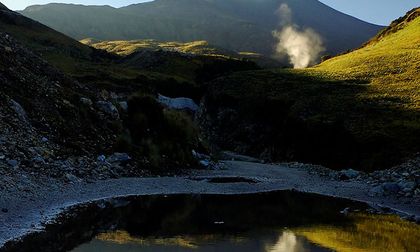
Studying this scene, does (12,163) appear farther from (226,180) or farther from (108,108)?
(226,180)

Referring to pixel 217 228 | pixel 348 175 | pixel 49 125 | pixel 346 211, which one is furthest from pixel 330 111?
pixel 217 228

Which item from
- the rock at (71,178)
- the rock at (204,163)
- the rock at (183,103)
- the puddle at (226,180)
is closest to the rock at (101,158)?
the rock at (71,178)

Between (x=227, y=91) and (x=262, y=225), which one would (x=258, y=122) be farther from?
(x=262, y=225)

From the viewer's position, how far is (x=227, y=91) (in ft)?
315

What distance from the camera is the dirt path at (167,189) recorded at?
2306 centimetres

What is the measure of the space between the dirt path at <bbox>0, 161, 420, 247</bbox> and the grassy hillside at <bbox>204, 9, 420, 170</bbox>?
1132 centimetres

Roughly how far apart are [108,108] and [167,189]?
14.7 meters

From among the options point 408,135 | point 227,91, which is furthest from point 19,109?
point 227,91

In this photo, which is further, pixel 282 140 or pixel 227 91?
pixel 227 91

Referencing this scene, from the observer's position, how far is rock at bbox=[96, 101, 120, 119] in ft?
152

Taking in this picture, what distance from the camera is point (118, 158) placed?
40000mm

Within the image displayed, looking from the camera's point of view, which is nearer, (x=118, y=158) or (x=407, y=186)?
(x=407, y=186)

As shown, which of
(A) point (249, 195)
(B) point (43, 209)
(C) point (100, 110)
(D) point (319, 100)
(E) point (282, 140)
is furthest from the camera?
(D) point (319, 100)

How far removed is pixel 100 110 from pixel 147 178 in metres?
10.6
